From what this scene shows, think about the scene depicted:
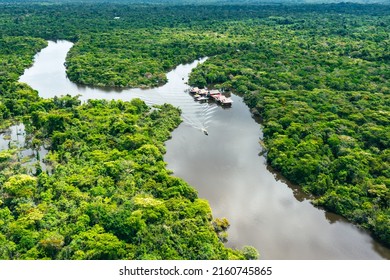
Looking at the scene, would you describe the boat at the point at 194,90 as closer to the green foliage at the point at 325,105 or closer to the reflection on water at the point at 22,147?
the green foliage at the point at 325,105

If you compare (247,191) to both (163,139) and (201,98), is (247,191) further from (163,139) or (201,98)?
(201,98)

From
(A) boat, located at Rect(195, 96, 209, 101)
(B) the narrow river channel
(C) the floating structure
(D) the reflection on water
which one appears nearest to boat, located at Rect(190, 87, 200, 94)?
(C) the floating structure

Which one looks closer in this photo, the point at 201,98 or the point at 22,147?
the point at 22,147

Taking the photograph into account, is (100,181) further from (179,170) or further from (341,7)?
(341,7)

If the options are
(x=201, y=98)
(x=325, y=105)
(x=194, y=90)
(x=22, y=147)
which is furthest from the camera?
(x=194, y=90)

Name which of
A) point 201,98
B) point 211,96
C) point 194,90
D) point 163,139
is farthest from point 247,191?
point 194,90

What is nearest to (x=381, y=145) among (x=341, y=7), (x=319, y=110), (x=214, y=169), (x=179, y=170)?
(x=319, y=110)

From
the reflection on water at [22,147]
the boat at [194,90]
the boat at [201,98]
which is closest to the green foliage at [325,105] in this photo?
the boat at [194,90]

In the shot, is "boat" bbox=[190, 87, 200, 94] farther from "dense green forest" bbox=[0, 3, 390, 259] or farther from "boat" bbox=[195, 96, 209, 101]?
"dense green forest" bbox=[0, 3, 390, 259]
